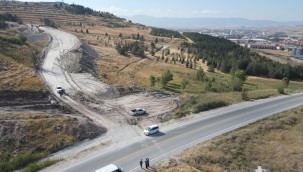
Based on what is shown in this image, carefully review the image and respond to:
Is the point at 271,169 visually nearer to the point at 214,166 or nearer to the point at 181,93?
the point at 214,166

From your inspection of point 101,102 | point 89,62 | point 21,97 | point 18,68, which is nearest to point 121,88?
point 101,102

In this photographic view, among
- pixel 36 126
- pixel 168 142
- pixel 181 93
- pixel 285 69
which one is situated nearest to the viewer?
pixel 168 142

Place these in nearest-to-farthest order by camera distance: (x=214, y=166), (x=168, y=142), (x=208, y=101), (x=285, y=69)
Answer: (x=214, y=166) < (x=168, y=142) < (x=208, y=101) < (x=285, y=69)

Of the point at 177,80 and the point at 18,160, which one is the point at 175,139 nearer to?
the point at 18,160

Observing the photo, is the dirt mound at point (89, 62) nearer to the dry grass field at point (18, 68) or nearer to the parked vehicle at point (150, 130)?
the dry grass field at point (18, 68)

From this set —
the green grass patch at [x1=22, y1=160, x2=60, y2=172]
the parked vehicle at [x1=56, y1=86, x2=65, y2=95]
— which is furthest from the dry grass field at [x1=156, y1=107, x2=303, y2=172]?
the parked vehicle at [x1=56, y1=86, x2=65, y2=95]

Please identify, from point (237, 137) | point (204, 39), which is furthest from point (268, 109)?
point (204, 39)
